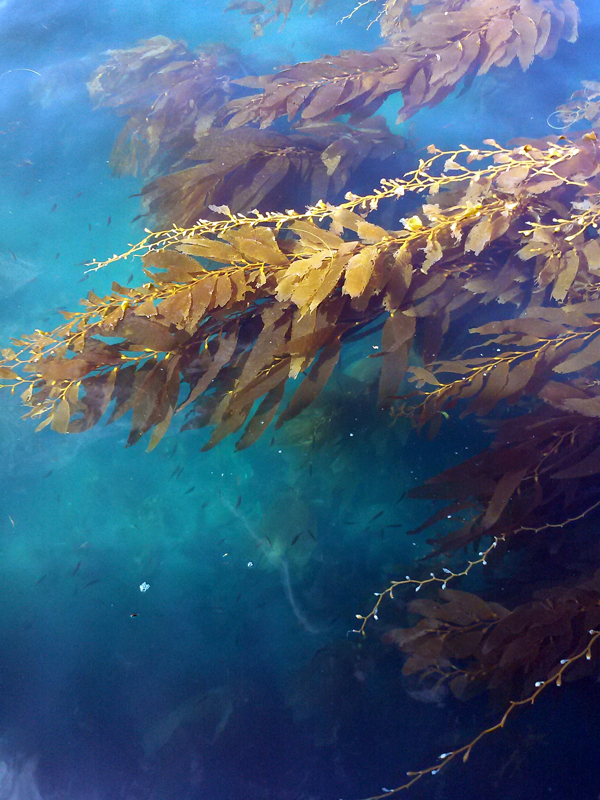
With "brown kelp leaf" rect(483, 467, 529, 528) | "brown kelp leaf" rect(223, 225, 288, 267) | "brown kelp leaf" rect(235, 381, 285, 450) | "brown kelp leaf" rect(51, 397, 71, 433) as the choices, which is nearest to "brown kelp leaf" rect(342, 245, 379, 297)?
"brown kelp leaf" rect(223, 225, 288, 267)

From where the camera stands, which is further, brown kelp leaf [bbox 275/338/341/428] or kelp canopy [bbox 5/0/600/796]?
brown kelp leaf [bbox 275/338/341/428]

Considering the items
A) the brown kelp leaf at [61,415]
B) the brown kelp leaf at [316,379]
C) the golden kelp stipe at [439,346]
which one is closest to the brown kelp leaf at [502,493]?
the golden kelp stipe at [439,346]

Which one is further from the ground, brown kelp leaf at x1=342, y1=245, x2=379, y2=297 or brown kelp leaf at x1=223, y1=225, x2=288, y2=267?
brown kelp leaf at x1=223, y1=225, x2=288, y2=267

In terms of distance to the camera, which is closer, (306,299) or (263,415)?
(306,299)

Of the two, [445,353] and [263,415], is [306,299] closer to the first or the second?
[263,415]

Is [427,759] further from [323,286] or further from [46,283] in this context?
[46,283]

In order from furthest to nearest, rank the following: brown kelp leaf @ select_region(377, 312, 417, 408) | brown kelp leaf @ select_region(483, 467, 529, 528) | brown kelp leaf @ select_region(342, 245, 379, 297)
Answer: brown kelp leaf @ select_region(377, 312, 417, 408), brown kelp leaf @ select_region(483, 467, 529, 528), brown kelp leaf @ select_region(342, 245, 379, 297)

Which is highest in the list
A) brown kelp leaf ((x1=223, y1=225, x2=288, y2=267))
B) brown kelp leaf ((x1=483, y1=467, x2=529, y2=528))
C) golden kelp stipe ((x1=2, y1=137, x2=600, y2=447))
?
brown kelp leaf ((x1=223, y1=225, x2=288, y2=267))

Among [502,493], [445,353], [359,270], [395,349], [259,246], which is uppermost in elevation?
[259,246]

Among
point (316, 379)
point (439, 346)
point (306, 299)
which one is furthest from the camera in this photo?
point (439, 346)

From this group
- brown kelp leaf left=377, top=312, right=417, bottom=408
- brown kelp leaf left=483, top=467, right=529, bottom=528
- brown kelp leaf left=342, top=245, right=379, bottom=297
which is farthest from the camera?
brown kelp leaf left=377, top=312, right=417, bottom=408

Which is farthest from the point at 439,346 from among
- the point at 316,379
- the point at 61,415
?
the point at 61,415

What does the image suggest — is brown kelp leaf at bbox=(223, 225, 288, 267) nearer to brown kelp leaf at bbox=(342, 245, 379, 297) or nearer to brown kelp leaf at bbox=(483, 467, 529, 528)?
brown kelp leaf at bbox=(342, 245, 379, 297)
